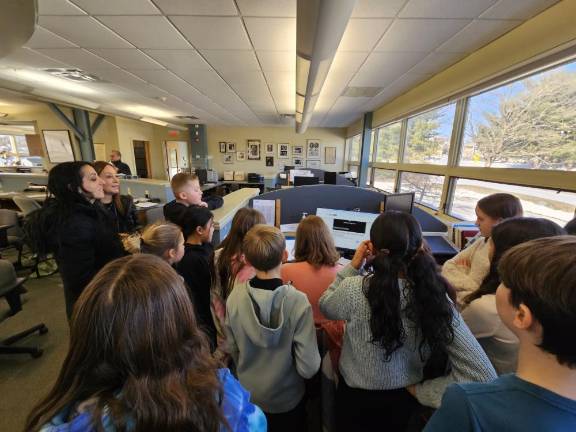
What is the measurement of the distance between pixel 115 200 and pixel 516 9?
3233 millimetres

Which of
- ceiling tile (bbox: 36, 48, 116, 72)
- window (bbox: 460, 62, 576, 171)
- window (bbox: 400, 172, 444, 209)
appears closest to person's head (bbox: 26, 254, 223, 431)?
window (bbox: 460, 62, 576, 171)

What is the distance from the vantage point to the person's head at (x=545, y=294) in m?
0.40

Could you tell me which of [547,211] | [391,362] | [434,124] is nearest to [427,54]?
[434,124]

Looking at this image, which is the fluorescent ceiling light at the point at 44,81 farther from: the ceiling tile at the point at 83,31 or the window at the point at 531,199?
the window at the point at 531,199

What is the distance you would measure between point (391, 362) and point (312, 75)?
235 centimetres

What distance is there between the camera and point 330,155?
27.8 ft

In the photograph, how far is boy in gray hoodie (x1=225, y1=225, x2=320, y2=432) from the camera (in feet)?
2.97

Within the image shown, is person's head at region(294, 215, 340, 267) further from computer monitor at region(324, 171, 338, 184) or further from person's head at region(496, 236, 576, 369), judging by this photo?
computer monitor at region(324, 171, 338, 184)

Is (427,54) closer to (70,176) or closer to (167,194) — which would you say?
(70,176)

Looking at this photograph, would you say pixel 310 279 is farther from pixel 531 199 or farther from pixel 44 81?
pixel 44 81

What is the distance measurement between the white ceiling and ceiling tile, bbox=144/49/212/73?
0.01m

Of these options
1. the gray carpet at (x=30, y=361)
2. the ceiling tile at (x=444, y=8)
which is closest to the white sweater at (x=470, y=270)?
the ceiling tile at (x=444, y=8)

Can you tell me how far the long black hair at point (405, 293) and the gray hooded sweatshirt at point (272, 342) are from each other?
27cm

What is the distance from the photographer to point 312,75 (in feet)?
7.38
